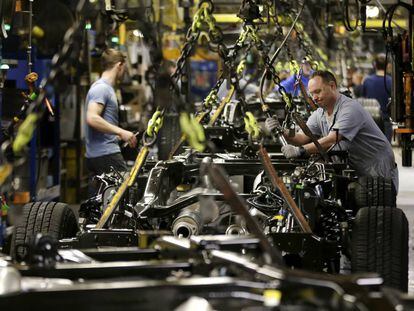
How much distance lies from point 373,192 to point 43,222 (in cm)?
285

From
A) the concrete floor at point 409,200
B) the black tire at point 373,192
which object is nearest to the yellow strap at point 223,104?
the black tire at point 373,192

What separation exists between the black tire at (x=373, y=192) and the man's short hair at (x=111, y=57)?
341 centimetres

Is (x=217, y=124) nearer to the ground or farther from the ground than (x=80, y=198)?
farther from the ground

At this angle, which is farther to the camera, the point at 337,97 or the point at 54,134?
the point at 54,134

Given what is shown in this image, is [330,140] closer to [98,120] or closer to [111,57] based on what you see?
[98,120]

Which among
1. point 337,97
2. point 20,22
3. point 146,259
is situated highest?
point 20,22

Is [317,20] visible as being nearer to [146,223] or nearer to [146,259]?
[146,223]

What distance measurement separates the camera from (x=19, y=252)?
7.95 metres

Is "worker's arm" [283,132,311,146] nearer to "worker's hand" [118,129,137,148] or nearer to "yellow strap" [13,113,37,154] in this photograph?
"worker's hand" [118,129,137,148]

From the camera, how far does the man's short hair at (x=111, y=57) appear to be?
11766 millimetres

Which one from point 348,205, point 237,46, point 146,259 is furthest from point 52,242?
point 348,205

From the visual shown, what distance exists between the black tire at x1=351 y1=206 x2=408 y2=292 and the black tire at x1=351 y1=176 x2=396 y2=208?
1.45 metres

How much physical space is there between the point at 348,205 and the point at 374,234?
1.96 meters

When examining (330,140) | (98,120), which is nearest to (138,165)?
(330,140)
